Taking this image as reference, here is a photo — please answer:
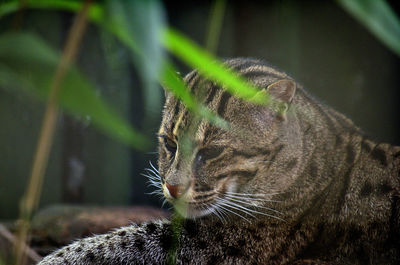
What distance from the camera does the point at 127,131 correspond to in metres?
0.92

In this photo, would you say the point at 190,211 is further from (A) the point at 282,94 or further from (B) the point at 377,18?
(B) the point at 377,18

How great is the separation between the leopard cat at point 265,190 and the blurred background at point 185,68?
53cm

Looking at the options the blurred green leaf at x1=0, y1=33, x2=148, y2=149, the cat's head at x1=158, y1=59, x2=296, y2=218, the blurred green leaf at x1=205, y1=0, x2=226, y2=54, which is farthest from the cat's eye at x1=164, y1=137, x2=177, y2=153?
the blurred green leaf at x1=0, y1=33, x2=148, y2=149

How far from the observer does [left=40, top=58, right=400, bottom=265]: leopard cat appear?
7.64 feet

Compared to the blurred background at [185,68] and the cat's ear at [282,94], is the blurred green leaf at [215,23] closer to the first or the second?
the blurred background at [185,68]

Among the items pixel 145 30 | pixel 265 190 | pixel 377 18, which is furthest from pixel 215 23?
pixel 265 190

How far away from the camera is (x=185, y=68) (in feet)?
9.49

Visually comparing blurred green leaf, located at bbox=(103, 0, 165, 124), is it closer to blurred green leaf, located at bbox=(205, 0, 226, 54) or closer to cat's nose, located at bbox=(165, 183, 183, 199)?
blurred green leaf, located at bbox=(205, 0, 226, 54)

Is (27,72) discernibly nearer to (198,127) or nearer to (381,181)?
(198,127)

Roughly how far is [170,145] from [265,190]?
19.6 inches

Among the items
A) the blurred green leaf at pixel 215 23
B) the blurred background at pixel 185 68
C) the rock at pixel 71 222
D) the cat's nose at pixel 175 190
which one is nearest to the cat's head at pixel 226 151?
the cat's nose at pixel 175 190

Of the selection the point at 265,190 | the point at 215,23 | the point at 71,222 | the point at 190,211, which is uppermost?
the point at 215,23

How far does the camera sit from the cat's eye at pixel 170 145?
8.07 feet

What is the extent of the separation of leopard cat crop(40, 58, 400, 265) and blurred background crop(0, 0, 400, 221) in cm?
53
